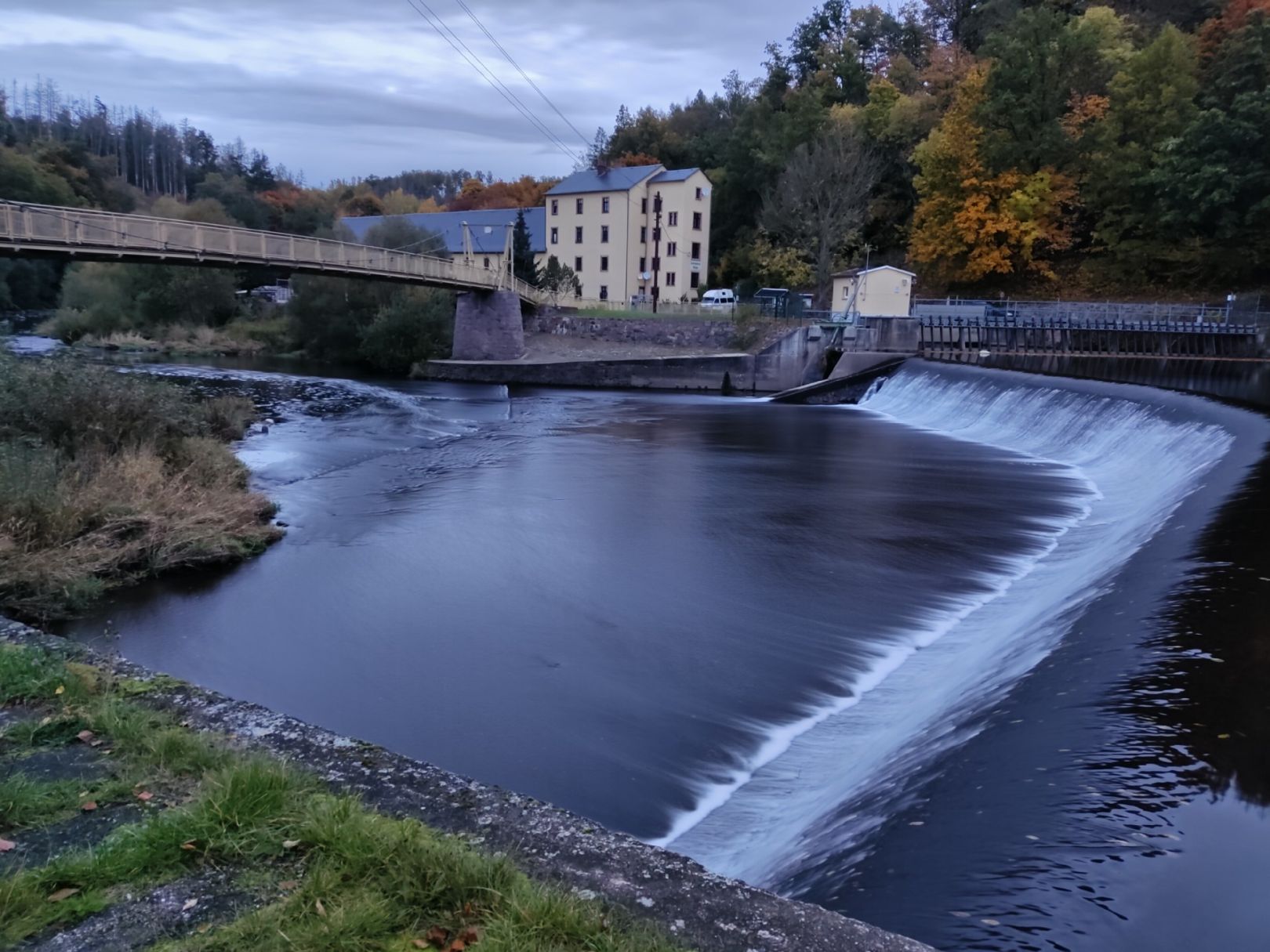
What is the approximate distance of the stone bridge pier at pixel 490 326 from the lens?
4497 cm

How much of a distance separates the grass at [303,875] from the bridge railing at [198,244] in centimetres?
2682

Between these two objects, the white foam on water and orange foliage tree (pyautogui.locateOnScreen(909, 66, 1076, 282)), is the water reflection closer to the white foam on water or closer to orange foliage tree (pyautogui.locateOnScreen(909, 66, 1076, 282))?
the white foam on water

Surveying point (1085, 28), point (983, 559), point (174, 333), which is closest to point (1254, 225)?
point (1085, 28)

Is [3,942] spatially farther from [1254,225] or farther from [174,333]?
[174,333]

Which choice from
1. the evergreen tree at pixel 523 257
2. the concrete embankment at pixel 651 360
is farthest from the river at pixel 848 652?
the evergreen tree at pixel 523 257

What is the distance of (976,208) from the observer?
46.8 metres

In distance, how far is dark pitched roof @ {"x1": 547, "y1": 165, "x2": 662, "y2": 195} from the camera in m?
61.1

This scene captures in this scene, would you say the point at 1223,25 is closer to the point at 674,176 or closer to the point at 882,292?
the point at 882,292

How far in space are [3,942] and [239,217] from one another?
89.0m

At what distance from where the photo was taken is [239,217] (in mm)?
82062

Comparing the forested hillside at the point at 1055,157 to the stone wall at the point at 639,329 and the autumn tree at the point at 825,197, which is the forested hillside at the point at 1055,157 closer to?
the autumn tree at the point at 825,197

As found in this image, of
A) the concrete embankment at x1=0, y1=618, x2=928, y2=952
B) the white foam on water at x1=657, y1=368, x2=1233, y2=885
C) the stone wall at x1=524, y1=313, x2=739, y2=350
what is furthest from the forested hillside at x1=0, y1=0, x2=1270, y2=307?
the concrete embankment at x1=0, y1=618, x2=928, y2=952

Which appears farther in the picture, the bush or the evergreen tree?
the evergreen tree

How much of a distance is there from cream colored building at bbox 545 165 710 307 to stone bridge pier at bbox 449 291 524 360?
50.9ft
